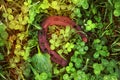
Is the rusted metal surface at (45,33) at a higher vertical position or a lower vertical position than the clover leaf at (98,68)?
higher

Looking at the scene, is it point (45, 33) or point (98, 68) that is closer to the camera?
point (98, 68)

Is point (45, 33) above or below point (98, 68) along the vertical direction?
above


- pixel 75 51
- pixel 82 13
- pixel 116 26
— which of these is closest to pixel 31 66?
pixel 75 51

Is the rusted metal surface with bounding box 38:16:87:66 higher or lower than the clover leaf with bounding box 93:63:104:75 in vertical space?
higher

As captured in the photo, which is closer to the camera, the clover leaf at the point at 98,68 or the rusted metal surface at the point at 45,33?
the clover leaf at the point at 98,68

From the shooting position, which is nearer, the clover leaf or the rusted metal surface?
the clover leaf

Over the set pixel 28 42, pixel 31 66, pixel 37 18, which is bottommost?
pixel 31 66

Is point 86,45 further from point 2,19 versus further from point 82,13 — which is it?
point 2,19

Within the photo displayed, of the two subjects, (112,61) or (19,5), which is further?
(19,5)
